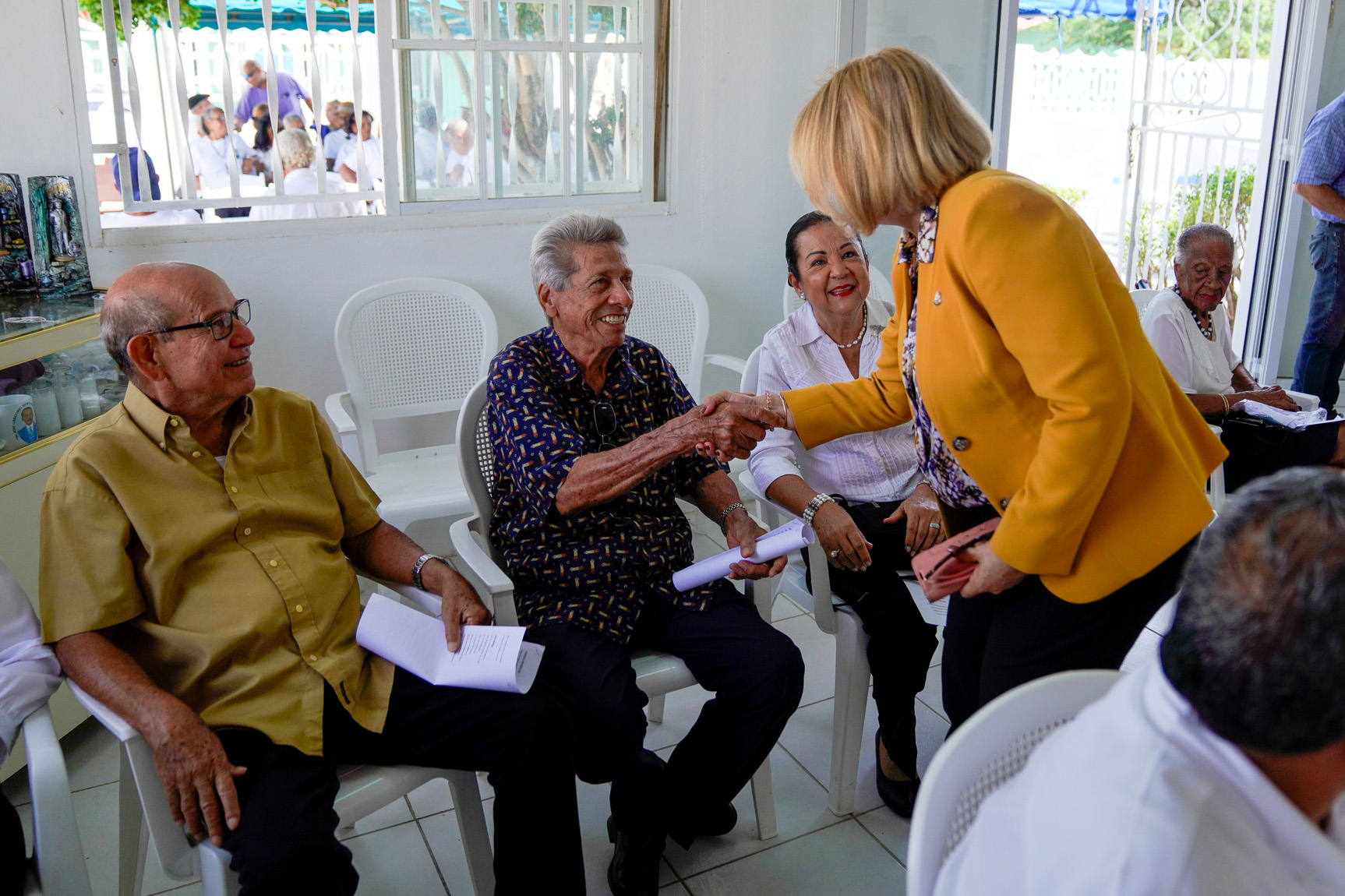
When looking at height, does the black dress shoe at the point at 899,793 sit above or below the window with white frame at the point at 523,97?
below

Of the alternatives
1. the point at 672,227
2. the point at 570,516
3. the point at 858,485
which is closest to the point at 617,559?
the point at 570,516

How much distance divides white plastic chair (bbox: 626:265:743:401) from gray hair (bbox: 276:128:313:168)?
5.38 feet

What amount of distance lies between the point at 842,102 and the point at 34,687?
1.46 m

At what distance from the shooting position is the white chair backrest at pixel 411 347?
316 cm

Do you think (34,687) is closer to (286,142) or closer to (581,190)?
(581,190)

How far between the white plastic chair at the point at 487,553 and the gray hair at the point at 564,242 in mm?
270

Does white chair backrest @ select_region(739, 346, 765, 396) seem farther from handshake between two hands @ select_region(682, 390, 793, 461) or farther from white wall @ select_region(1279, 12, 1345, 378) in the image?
white wall @ select_region(1279, 12, 1345, 378)

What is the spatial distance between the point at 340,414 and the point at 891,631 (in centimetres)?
172

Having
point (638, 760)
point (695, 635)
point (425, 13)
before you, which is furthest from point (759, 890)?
point (425, 13)

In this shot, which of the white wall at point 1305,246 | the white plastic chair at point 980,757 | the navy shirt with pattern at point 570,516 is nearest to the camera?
the white plastic chair at point 980,757

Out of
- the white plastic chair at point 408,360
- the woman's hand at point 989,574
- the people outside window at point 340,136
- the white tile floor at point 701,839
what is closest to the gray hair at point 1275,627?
the woman's hand at point 989,574

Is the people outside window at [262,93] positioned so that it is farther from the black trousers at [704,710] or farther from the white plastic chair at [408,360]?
the black trousers at [704,710]

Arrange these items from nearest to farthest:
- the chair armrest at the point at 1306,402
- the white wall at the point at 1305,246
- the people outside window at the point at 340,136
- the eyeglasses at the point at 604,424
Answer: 1. the eyeglasses at the point at 604,424
2. the chair armrest at the point at 1306,402
3. the white wall at the point at 1305,246
4. the people outside window at the point at 340,136

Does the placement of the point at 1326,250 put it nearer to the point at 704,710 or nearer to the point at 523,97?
the point at 523,97
